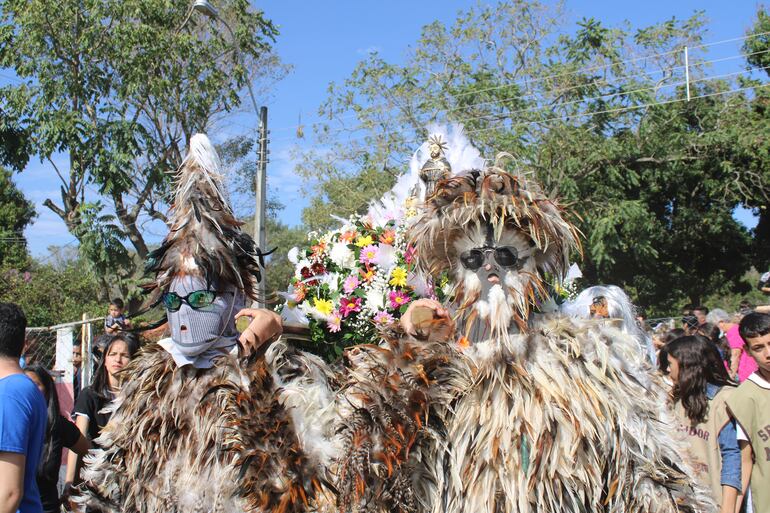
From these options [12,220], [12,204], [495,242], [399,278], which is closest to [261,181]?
[399,278]

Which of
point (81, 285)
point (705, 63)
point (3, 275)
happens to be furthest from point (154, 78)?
point (705, 63)

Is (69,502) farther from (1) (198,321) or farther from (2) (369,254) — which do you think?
(2) (369,254)

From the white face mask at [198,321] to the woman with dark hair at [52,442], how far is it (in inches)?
40.2

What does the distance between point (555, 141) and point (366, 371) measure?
1331 centimetres

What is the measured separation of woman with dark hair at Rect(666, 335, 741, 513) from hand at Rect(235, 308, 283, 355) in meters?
1.92

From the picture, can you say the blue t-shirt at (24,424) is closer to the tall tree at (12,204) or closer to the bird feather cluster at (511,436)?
the bird feather cluster at (511,436)

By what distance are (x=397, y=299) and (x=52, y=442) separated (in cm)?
196

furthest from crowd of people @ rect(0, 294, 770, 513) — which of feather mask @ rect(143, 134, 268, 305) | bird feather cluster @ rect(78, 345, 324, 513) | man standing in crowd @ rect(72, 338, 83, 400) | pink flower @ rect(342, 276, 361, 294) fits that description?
man standing in crowd @ rect(72, 338, 83, 400)

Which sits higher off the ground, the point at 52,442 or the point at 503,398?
the point at 503,398

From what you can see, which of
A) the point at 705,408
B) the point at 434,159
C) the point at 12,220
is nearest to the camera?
the point at 705,408

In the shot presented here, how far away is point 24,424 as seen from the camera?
263 cm

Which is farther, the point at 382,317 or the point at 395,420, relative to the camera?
the point at 382,317

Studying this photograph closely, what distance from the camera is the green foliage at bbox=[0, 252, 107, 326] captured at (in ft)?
55.8

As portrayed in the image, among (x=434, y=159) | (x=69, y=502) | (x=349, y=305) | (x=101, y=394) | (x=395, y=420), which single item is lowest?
(x=69, y=502)
